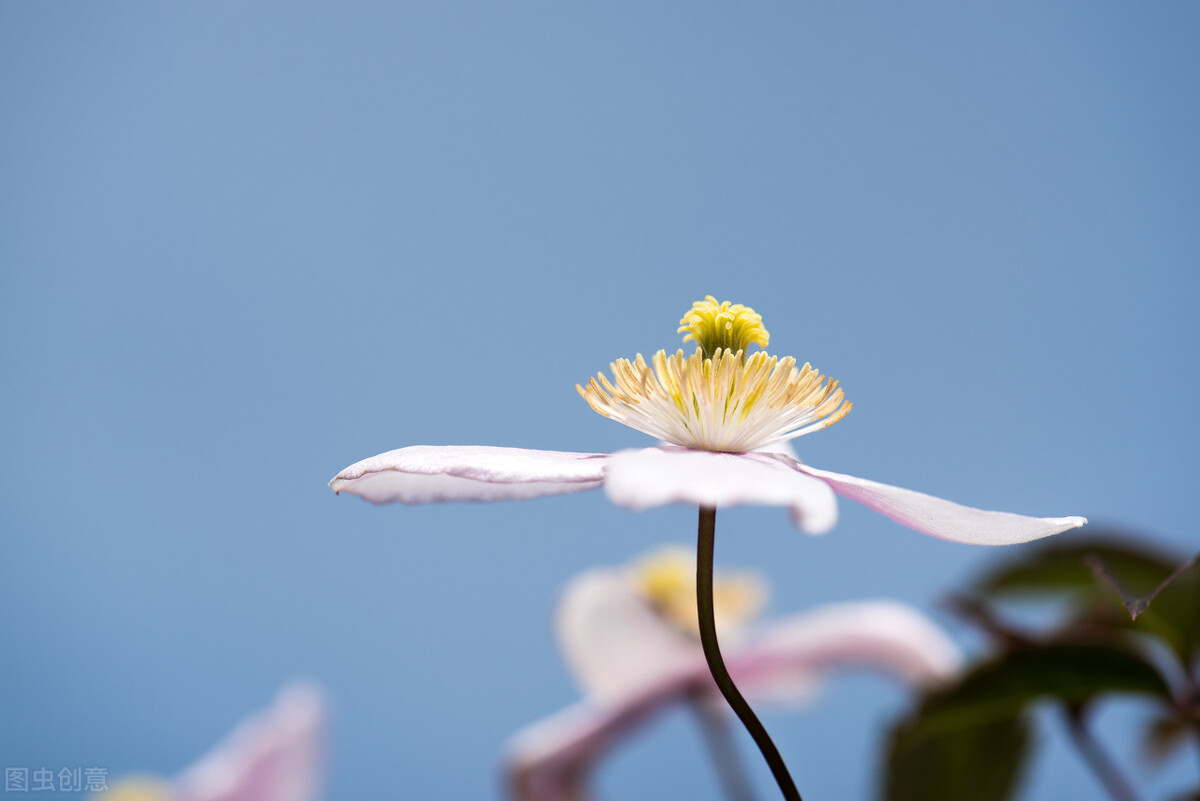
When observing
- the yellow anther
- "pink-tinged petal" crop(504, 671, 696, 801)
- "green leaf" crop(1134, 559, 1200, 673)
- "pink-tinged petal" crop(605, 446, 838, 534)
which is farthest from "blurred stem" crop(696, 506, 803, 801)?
"pink-tinged petal" crop(504, 671, 696, 801)

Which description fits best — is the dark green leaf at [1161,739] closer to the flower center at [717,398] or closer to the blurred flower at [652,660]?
the blurred flower at [652,660]

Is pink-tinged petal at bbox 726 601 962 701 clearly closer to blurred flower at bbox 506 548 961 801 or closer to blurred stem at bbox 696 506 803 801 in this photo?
blurred flower at bbox 506 548 961 801

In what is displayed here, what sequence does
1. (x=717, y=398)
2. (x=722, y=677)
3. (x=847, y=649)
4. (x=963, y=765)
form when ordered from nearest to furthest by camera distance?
(x=722, y=677) → (x=717, y=398) → (x=963, y=765) → (x=847, y=649)

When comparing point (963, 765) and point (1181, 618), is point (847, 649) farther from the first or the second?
point (1181, 618)

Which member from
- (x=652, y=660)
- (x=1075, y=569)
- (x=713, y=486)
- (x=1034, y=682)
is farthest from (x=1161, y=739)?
(x=713, y=486)

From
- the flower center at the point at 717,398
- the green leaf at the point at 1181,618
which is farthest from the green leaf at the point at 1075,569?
the flower center at the point at 717,398

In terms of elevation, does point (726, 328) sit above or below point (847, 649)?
above
